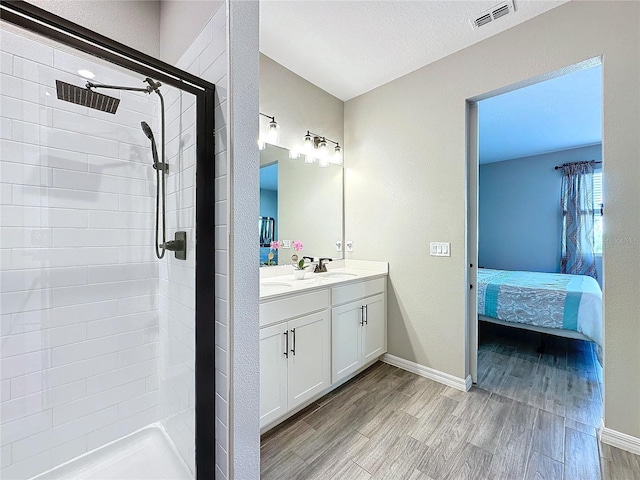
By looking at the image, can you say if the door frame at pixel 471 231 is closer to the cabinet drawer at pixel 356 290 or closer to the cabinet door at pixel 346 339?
the cabinet drawer at pixel 356 290

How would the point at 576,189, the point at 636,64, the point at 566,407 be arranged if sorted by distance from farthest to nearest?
the point at 576,189 → the point at 566,407 → the point at 636,64

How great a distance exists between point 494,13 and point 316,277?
7.23 feet

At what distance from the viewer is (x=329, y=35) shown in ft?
6.83

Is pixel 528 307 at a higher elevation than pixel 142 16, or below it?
below

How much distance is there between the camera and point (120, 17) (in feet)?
5.33

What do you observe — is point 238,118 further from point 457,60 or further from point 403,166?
point 457,60

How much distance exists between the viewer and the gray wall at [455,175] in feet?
5.31

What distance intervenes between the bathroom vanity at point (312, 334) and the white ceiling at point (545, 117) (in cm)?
222

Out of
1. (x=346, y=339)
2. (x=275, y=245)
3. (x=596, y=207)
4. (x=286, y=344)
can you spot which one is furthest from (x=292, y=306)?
(x=596, y=207)

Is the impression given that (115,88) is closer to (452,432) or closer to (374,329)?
(374,329)

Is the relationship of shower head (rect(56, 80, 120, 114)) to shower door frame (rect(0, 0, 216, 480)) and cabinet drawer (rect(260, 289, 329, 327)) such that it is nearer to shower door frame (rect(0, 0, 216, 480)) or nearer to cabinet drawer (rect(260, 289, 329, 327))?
shower door frame (rect(0, 0, 216, 480))

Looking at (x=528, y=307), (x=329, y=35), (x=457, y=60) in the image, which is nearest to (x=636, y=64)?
(x=457, y=60)

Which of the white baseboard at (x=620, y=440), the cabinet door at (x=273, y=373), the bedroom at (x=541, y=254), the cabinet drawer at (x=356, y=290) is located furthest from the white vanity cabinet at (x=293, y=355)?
the white baseboard at (x=620, y=440)

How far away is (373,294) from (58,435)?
2.14 m
